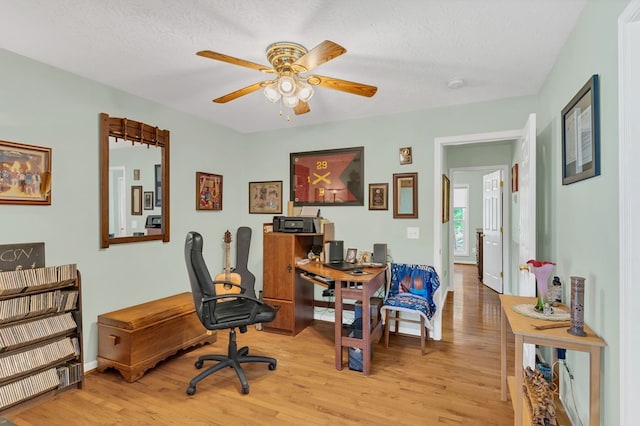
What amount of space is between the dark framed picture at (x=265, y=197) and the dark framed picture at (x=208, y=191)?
18.2 inches

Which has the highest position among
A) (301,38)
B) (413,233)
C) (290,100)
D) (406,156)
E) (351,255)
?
(301,38)

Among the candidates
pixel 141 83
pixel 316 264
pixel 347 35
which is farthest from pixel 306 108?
pixel 316 264

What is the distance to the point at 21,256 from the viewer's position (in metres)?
2.24

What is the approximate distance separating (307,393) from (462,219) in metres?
6.88

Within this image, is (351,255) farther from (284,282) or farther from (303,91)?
(303,91)

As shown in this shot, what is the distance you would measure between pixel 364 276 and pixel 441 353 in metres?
1.12

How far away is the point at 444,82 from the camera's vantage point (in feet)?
8.91

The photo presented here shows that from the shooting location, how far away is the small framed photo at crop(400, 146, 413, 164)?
347cm

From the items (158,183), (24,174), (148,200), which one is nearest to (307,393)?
(148,200)

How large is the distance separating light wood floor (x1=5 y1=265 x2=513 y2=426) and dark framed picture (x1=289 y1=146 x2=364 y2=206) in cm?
166

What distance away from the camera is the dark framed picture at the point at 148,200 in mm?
3170

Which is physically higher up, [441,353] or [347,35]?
[347,35]

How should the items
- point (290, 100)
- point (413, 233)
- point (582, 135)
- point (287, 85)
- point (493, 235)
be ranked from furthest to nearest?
point (493, 235), point (413, 233), point (290, 100), point (287, 85), point (582, 135)

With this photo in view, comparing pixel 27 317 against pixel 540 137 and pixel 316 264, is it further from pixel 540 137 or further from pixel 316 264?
pixel 540 137
